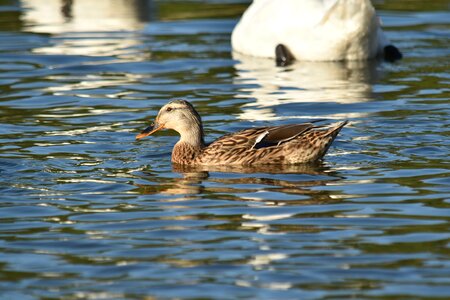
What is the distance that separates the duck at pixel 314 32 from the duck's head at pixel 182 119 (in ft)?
14.6

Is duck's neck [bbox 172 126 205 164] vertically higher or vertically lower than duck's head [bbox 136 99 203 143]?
lower

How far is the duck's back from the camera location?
1545cm

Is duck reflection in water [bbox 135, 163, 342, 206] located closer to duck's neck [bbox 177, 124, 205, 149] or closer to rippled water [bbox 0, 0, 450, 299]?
rippled water [bbox 0, 0, 450, 299]

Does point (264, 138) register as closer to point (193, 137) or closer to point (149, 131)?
point (193, 137)

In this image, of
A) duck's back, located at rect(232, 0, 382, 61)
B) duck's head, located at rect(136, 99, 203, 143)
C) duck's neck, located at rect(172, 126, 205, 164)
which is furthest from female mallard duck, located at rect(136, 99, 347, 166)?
duck's back, located at rect(232, 0, 382, 61)

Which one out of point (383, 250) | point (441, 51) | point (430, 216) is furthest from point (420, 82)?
point (383, 250)

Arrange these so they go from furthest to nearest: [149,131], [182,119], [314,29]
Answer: [314,29], [149,131], [182,119]

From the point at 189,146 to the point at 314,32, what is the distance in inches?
204

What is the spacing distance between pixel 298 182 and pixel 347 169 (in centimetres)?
59

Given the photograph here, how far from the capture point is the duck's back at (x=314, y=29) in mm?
15453

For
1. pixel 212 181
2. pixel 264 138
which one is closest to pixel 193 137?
pixel 264 138

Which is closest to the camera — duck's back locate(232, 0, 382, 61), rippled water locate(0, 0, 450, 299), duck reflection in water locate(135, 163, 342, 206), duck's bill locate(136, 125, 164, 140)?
rippled water locate(0, 0, 450, 299)

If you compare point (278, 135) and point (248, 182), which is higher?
point (278, 135)

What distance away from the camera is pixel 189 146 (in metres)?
11.1
